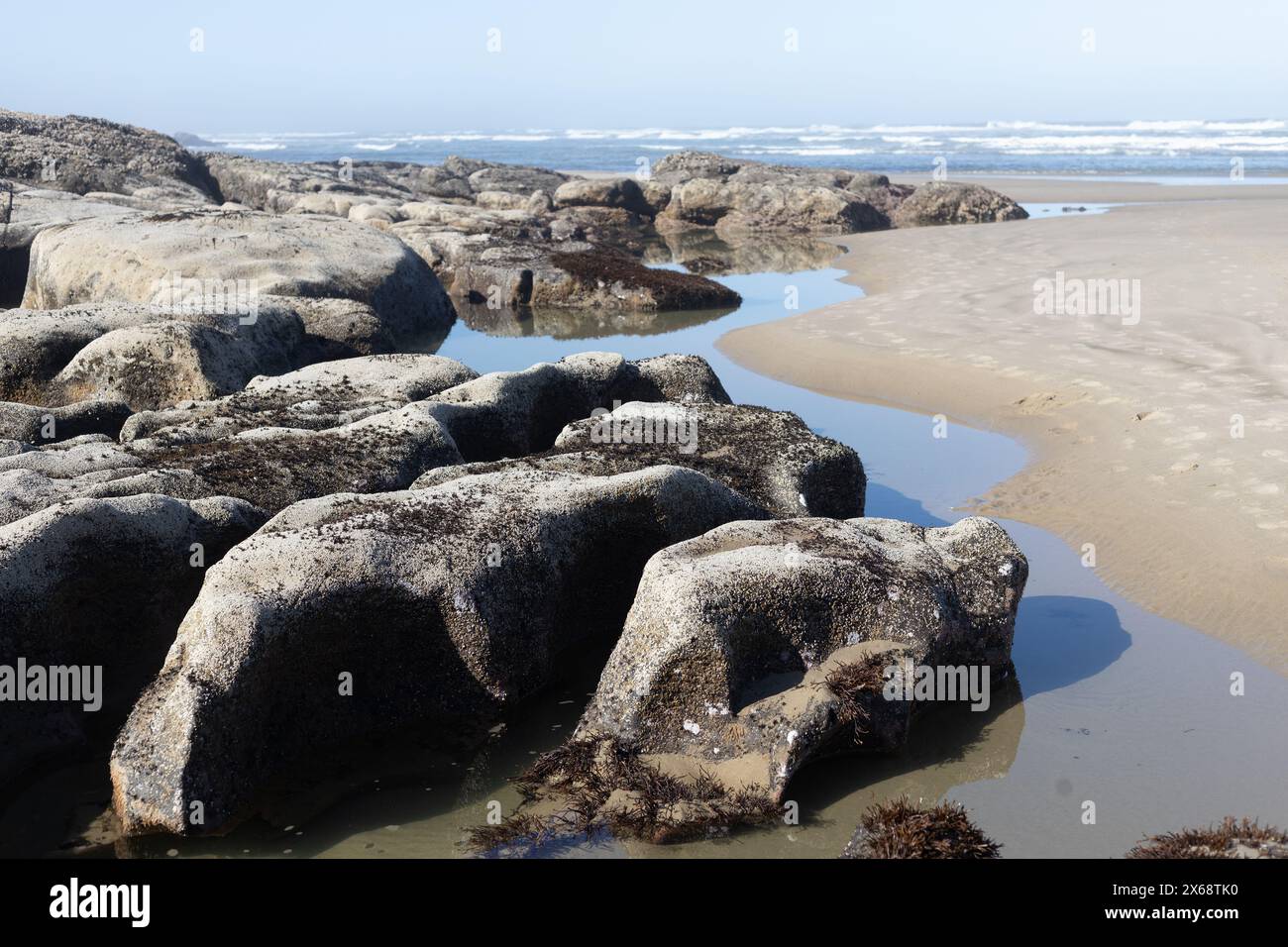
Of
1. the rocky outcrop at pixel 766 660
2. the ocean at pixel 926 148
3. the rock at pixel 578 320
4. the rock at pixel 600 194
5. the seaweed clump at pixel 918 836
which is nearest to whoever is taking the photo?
the seaweed clump at pixel 918 836

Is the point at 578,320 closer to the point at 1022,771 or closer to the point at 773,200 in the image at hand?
the point at 1022,771

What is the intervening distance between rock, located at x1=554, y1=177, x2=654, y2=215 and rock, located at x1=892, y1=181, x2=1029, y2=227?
8453 millimetres

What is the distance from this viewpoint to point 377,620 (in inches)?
288

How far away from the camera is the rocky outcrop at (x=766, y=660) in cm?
678

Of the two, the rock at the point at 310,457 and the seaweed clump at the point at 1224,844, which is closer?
the seaweed clump at the point at 1224,844

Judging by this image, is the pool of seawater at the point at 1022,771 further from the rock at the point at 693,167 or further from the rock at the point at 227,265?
the rock at the point at 693,167

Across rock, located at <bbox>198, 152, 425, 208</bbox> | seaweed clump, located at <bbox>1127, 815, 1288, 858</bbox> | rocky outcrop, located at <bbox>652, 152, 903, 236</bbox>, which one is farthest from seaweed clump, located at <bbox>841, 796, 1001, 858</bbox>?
rocky outcrop, located at <bbox>652, 152, 903, 236</bbox>

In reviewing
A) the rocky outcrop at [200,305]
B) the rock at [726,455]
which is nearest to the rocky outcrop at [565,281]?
the rocky outcrop at [200,305]

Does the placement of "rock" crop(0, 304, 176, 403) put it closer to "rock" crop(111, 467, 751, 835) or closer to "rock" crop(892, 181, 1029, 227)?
"rock" crop(111, 467, 751, 835)

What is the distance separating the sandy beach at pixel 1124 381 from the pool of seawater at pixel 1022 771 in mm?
479

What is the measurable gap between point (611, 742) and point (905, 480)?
6.19m

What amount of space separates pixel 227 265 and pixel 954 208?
999 inches

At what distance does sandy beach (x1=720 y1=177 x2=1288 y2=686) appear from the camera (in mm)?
9828
